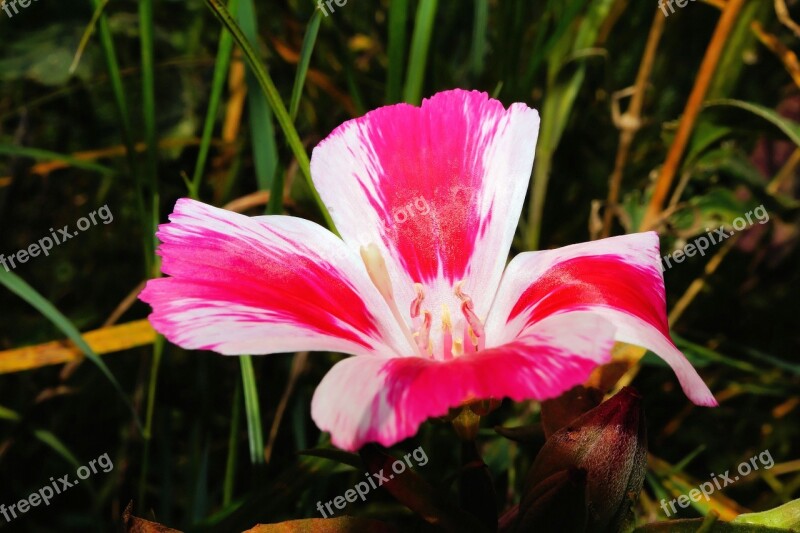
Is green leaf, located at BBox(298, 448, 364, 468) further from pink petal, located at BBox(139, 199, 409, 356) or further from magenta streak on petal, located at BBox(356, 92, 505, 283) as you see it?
magenta streak on petal, located at BBox(356, 92, 505, 283)

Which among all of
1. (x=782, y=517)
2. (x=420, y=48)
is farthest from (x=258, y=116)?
(x=782, y=517)

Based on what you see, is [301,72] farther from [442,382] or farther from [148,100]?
[442,382]

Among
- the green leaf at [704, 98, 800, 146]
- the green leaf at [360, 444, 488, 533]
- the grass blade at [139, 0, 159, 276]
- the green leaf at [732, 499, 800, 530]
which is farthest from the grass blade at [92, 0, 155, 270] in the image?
the green leaf at [704, 98, 800, 146]

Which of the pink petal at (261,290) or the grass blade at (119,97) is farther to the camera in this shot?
the grass blade at (119,97)

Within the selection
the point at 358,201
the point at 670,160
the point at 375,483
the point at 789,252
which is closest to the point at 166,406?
the point at 375,483

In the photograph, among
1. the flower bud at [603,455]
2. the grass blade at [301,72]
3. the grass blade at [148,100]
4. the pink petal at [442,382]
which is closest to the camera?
the pink petal at [442,382]

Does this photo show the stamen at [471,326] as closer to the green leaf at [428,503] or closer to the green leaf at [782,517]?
the green leaf at [428,503]

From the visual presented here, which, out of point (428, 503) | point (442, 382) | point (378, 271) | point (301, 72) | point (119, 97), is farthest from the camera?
point (119, 97)

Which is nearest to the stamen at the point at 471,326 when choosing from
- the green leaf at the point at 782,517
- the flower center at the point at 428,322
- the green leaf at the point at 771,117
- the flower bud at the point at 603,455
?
the flower center at the point at 428,322
